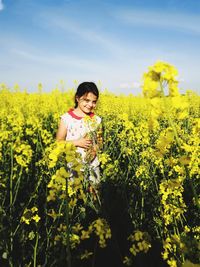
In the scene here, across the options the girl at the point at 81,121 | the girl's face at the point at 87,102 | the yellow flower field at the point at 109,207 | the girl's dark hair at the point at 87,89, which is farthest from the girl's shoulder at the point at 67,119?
the yellow flower field at the point at 109,207

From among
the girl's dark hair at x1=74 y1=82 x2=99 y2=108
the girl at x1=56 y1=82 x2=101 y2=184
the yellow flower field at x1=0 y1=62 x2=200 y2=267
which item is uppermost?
the girl's dark hair at x1=74 y1=82 x2=99 y2=108

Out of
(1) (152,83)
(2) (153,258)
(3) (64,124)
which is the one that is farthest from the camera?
(3) (64,124)

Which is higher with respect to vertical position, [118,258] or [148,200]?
[148,200]

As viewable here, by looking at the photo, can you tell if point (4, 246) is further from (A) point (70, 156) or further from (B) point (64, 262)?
(A) point (70, 156)

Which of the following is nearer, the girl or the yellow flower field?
the yellow flower field

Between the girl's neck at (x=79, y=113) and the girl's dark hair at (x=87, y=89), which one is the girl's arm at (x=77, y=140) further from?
the girl's dark hair at (x=87, y=89)

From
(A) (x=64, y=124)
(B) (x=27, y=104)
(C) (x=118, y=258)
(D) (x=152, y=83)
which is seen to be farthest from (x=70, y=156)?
(B) (x=27, y=104)

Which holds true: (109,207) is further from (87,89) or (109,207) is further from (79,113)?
(87,89)

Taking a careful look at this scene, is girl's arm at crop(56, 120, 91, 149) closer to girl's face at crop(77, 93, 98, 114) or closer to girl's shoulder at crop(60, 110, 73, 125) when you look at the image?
girl's shoulder at crop(60, 110, 73, 125)

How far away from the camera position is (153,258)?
2.10 meters

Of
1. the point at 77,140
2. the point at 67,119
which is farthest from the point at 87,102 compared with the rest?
the point at 77,140

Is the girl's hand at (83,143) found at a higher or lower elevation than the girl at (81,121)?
lower

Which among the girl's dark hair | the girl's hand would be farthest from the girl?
the girl's hand

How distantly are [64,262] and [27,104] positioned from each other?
16.9 ft
